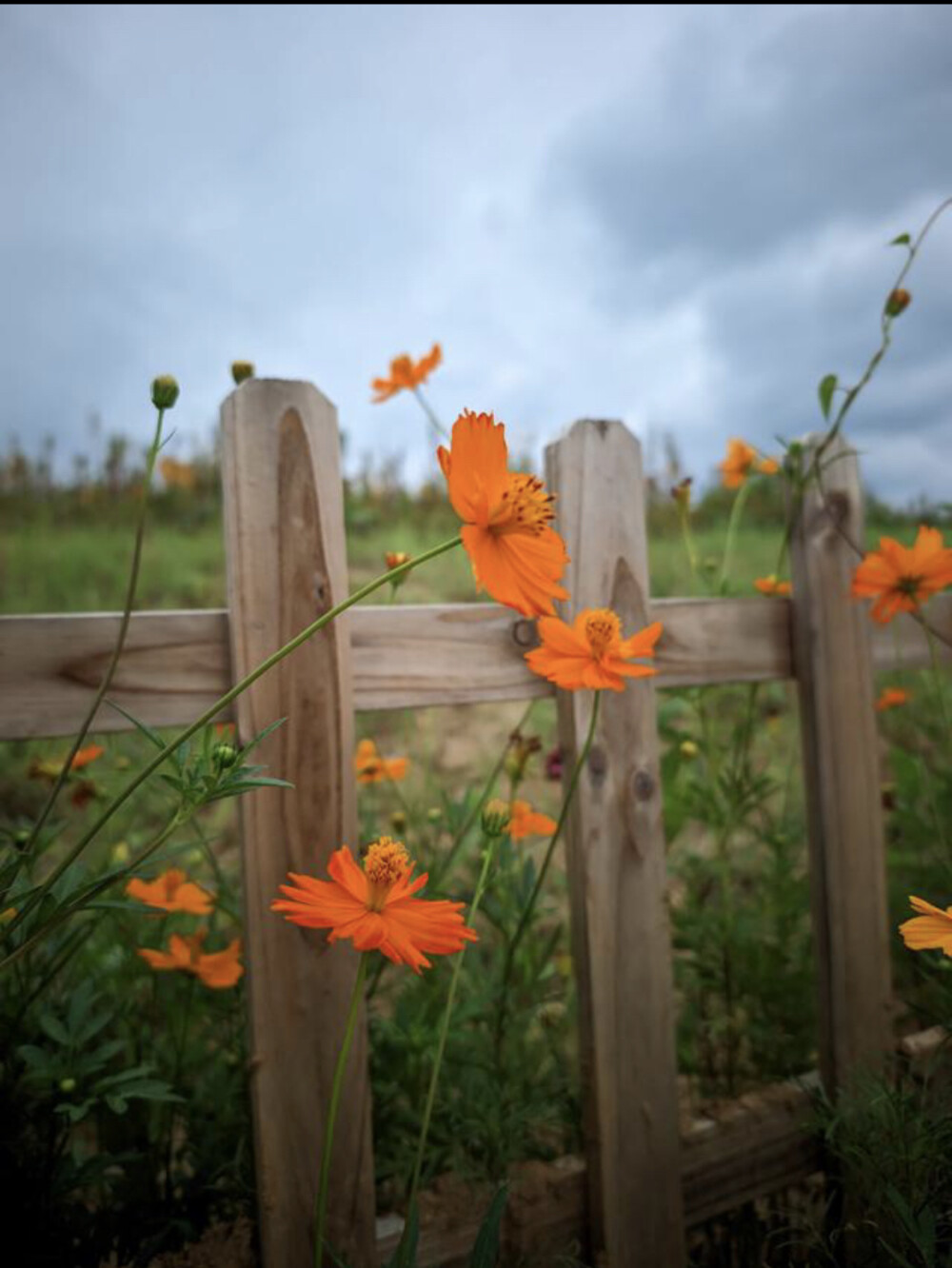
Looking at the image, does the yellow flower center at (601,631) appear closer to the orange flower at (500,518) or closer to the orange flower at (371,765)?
the orange flower at (500,518)

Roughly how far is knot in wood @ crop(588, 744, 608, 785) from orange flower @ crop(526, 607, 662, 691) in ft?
1.24

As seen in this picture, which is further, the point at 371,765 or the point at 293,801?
the point at 371,765

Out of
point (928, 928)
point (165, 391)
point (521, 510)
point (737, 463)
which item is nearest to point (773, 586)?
point (737, 463)

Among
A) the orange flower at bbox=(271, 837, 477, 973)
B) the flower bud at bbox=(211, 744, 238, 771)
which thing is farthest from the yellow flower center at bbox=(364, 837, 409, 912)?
the flower bud at bbox=(211, 744, 238, 771)

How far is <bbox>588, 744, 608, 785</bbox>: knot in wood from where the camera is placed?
1.35 m

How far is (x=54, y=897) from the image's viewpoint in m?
0.78

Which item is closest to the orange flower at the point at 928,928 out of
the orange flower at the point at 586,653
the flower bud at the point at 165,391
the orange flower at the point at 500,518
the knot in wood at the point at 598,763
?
the orange flower at the point at 586,653

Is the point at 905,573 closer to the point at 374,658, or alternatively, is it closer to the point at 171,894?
the point at 374,658

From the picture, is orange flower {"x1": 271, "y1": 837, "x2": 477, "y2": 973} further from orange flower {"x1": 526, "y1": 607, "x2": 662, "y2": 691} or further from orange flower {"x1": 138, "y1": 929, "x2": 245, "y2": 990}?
orange flower {"x1": 138, "y1": 929, "x2": 245, "y2": 990}

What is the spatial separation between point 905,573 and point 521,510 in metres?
0.88

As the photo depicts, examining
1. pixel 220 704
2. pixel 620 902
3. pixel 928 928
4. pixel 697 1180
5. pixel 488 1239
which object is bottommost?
pixel 697 1180

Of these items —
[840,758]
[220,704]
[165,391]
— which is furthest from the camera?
[840,758]

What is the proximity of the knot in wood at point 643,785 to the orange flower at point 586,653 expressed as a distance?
0.44m

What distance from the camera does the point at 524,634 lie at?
134 cm
